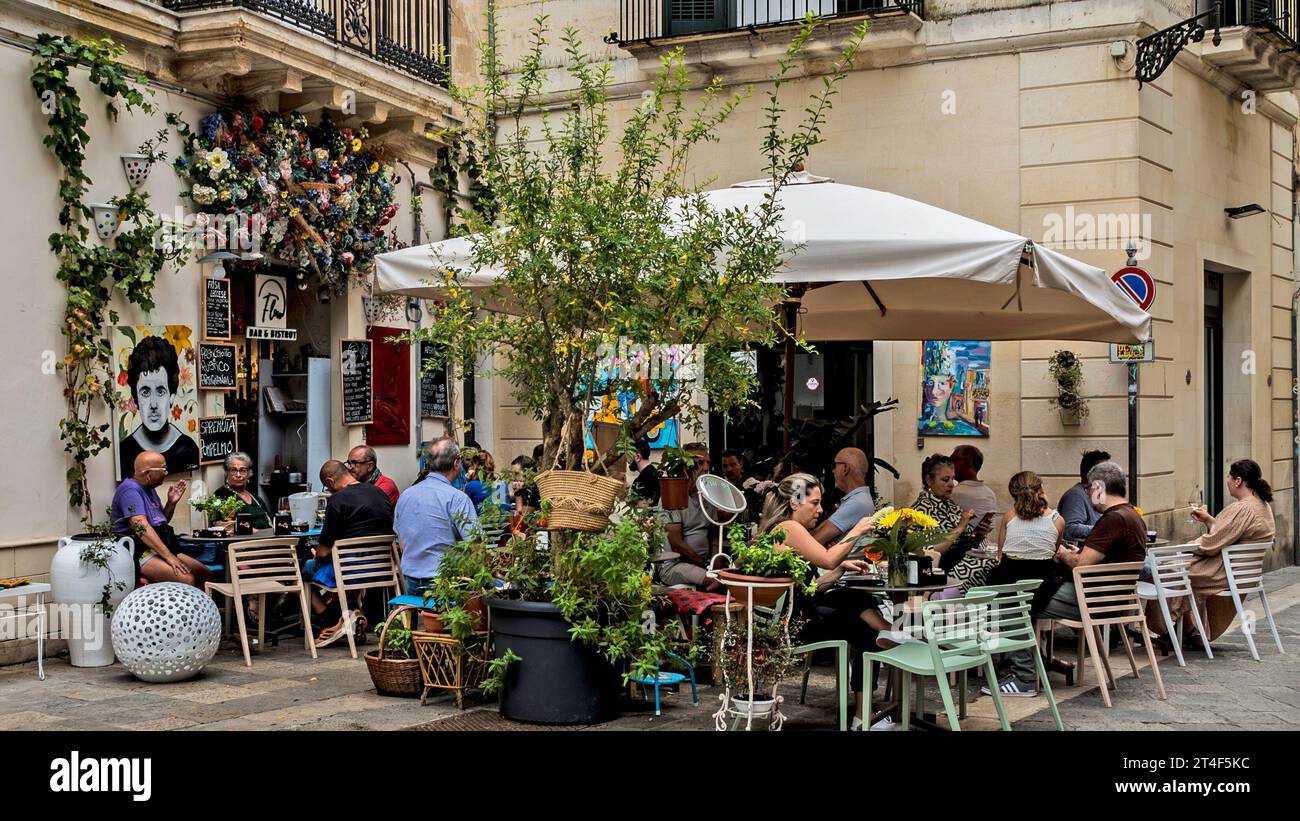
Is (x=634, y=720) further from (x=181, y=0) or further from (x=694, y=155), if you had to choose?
(x=694, y=155)

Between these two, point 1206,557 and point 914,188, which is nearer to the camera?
point 1206,557

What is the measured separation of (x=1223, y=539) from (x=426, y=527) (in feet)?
18.2

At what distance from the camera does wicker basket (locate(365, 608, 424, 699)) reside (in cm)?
766

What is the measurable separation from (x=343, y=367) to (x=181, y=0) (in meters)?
3.47

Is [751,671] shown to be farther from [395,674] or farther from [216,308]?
[216,308]

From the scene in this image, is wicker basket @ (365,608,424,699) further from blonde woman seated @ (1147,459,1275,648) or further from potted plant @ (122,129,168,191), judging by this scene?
blonde woman seated @ (1147,459,1275,648)

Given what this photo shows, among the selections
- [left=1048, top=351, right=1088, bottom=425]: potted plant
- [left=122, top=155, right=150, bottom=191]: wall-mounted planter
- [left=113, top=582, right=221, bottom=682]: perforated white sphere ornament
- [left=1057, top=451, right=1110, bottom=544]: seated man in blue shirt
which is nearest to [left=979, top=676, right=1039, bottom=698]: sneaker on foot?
[left=1057, top=451, right=1110, bottom=544]: seated man in blue shirt

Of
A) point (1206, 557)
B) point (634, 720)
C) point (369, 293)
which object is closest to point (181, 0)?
point (369, 293)

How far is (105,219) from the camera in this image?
9531 millimetres

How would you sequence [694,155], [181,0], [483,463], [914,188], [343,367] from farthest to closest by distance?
[694,155] < [914,188] < [343,367] < [483,463] < [181,0]

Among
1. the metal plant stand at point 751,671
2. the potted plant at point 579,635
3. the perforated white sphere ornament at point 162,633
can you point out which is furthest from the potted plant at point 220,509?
the metal plant stand at point 751,671

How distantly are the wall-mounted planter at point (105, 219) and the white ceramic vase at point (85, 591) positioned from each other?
2220 mm

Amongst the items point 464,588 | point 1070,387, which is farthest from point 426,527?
point 1070,387

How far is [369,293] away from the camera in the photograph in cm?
1248
